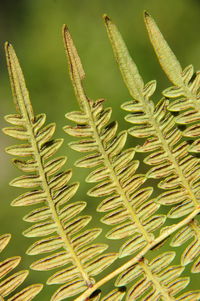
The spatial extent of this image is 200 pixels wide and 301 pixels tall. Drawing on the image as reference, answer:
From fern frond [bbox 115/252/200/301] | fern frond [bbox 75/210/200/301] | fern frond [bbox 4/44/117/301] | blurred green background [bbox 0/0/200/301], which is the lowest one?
fern frond [bbox 115/252/200/301]

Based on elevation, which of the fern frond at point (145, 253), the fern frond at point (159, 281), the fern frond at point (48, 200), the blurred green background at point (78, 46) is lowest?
the fern frond at point (159, 281)

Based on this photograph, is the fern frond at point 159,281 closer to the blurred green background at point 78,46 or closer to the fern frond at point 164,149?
the fern frond at point 164,149

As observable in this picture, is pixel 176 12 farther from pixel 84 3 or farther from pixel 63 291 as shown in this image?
pixel 63 291

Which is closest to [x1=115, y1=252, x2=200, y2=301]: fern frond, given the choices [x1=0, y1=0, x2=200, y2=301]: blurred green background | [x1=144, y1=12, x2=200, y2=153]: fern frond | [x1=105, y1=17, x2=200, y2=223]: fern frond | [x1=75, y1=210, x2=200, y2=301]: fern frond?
[x1=75, y1=210, x2=200, y2=301]: fern frond

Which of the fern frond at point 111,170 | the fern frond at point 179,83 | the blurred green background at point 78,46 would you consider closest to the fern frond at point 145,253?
the fern frond at point 111,170

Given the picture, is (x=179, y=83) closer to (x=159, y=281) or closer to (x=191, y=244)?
(x=191, y=244)

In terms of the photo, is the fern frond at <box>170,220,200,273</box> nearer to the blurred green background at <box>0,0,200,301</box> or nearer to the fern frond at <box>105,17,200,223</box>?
the fern frond at <box>105,17,200,223</box>
